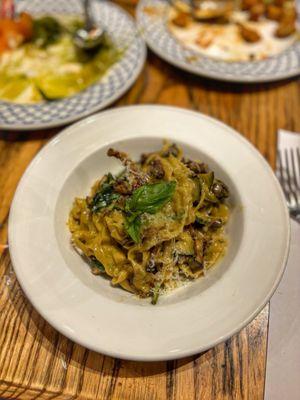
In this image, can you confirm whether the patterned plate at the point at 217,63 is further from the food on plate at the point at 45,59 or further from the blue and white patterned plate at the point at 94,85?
the food on plate at the point at 45,59

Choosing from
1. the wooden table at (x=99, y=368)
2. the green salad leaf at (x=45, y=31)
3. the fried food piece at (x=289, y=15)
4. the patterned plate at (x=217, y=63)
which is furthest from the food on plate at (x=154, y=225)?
the fried food piece at (x=289, y=15)

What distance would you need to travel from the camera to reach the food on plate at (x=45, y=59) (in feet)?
8.20

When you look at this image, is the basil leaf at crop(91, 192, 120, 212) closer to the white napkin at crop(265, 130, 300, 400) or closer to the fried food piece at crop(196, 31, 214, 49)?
the white napkin at crop(265, 130, 300, 400)

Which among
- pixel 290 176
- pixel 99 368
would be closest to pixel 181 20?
pixel 290 176

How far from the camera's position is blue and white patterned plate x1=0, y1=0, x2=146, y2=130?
2.22 metres

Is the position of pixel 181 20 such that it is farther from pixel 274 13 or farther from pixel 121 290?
pixel 121 290

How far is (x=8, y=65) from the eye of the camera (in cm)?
272

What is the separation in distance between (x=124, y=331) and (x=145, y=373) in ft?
0.81

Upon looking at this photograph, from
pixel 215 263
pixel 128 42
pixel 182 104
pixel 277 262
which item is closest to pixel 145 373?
pixel 215 263

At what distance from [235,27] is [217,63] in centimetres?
61

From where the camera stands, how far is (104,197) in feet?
5.79

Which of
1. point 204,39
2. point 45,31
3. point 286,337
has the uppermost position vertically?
point 204,39

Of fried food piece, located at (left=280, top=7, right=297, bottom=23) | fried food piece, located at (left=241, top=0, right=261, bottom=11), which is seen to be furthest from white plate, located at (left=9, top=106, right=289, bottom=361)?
fried food piece, located at (left=241, top=0, right=261, bottom=11)

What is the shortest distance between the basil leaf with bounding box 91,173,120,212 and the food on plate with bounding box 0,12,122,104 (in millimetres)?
909
